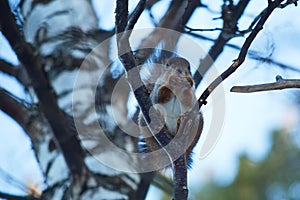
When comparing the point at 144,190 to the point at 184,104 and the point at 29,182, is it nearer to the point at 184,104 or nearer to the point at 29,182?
the point at 184,104

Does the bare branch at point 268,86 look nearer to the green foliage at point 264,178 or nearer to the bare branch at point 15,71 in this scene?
the bare branch at point 15,71

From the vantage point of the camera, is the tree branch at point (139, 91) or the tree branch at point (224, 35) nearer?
the tree branch at point (139, 91)


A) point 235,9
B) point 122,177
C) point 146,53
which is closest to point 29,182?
point 122,177

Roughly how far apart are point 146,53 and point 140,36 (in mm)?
76

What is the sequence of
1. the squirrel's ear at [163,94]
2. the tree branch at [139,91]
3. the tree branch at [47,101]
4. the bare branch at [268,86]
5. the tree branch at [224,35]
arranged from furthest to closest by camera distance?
the tree branch at [224,35], the squirrel's ear at [163,94], the tree branch at [47,101], the bare branch at [268,86], the tree branch at [139,91]

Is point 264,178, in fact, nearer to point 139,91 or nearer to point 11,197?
point 11,197

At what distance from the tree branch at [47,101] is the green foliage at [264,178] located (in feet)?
6.43

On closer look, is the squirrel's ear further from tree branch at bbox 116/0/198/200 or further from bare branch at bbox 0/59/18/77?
tree branch at bbox 116/0/198/200

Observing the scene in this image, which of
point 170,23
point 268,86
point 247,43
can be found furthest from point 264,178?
point 247,43

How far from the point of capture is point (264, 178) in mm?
3600

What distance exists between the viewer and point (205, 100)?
49.0 inches

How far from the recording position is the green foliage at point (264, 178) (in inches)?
134

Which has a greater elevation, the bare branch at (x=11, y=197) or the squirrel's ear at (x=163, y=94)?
the squirrel's ear at (x=163, y=94)

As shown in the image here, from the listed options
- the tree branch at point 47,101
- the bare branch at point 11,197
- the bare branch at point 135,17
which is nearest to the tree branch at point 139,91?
the bare branch at point 135,17
